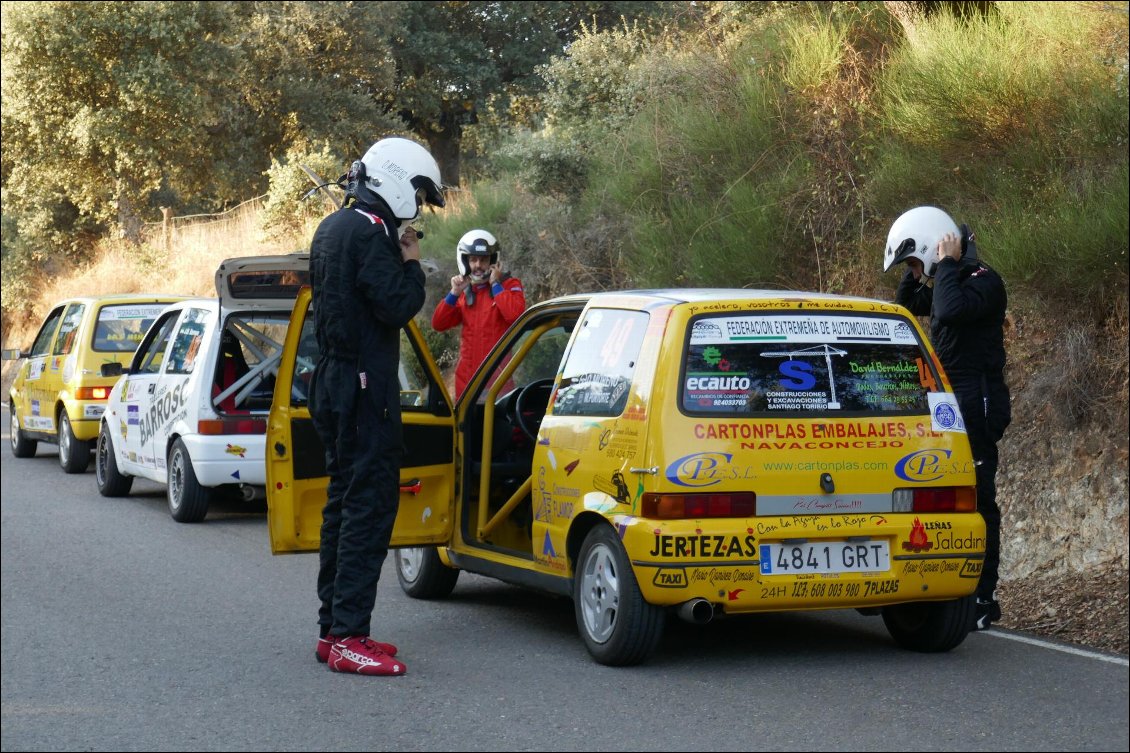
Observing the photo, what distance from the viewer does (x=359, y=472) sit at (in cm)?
668

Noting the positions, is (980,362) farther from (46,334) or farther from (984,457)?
(46,334)

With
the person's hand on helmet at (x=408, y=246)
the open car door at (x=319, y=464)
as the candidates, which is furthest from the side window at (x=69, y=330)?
the person's hand on helmet at (x=408, y=246)

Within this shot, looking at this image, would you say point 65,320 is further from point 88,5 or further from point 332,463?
point 88,5

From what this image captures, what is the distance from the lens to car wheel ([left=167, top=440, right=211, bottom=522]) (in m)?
11.8

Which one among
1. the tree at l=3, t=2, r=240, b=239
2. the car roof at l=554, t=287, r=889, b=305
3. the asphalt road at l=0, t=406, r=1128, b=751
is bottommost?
the asphalt road at l=0, t=406, r=1128, b=751

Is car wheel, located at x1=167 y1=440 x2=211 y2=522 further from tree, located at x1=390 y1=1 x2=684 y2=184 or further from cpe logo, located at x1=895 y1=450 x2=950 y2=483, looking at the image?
tree, located at x1=390 y1=1 x2=684 y2=184

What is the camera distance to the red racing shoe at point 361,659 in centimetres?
671

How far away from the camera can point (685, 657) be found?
6.99 m

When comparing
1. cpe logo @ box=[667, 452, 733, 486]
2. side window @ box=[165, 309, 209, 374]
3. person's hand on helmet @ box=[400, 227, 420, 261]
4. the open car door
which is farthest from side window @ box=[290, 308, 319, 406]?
cpe logo @ box=[667, 452, 733, 486]

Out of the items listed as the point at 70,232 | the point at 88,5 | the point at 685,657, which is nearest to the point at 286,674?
the point at 685,657

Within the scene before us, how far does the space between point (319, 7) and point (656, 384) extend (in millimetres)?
29295

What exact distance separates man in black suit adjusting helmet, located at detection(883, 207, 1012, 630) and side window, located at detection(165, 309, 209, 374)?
6561 mm

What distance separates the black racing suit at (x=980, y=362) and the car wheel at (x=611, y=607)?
189cm

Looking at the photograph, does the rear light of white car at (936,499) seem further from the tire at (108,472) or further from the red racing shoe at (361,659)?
the tire at (108,472)
